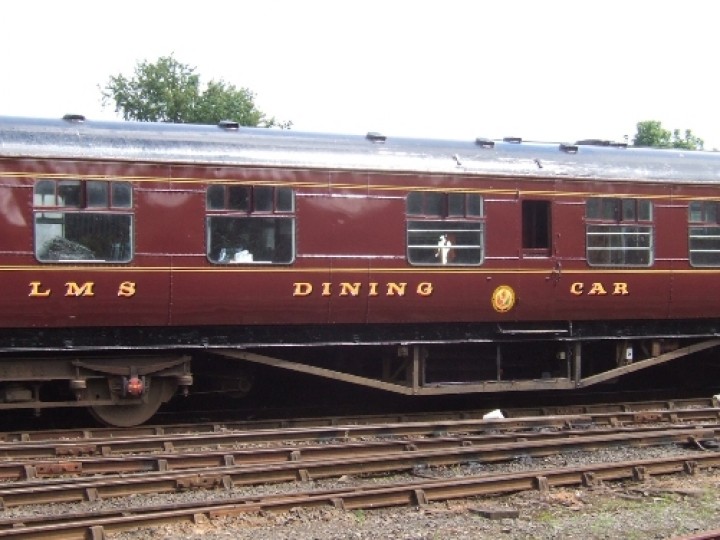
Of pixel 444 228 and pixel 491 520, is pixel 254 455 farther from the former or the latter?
pixel 444 228

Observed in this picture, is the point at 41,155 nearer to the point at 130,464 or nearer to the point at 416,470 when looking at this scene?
the point at 130,464

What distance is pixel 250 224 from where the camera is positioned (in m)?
11.6

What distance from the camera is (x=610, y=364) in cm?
1433

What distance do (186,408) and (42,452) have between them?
3.91 meters

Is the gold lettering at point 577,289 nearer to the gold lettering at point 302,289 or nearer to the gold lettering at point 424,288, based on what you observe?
the gold lettering at point 424,288

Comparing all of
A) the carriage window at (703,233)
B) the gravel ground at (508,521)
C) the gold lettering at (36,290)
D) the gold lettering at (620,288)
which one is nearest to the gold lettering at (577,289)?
the gold lettering at (620,288)

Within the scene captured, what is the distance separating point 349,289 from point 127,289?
2605mm

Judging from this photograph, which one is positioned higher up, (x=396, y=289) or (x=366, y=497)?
(x=396, y=289)

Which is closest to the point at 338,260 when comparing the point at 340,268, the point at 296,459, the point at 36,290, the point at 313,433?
the point at 340,268

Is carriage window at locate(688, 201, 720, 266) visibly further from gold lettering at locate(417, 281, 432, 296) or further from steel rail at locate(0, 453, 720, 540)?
steel rail at locate(0, 453, 720, 540)

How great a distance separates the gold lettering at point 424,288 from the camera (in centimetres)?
1238

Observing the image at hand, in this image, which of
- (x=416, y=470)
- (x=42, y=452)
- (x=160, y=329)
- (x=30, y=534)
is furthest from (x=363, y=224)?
(x=30, y=534)

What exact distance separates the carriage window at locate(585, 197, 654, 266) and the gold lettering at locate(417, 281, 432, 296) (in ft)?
7.45

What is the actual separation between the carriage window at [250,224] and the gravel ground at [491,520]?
3.42 m
